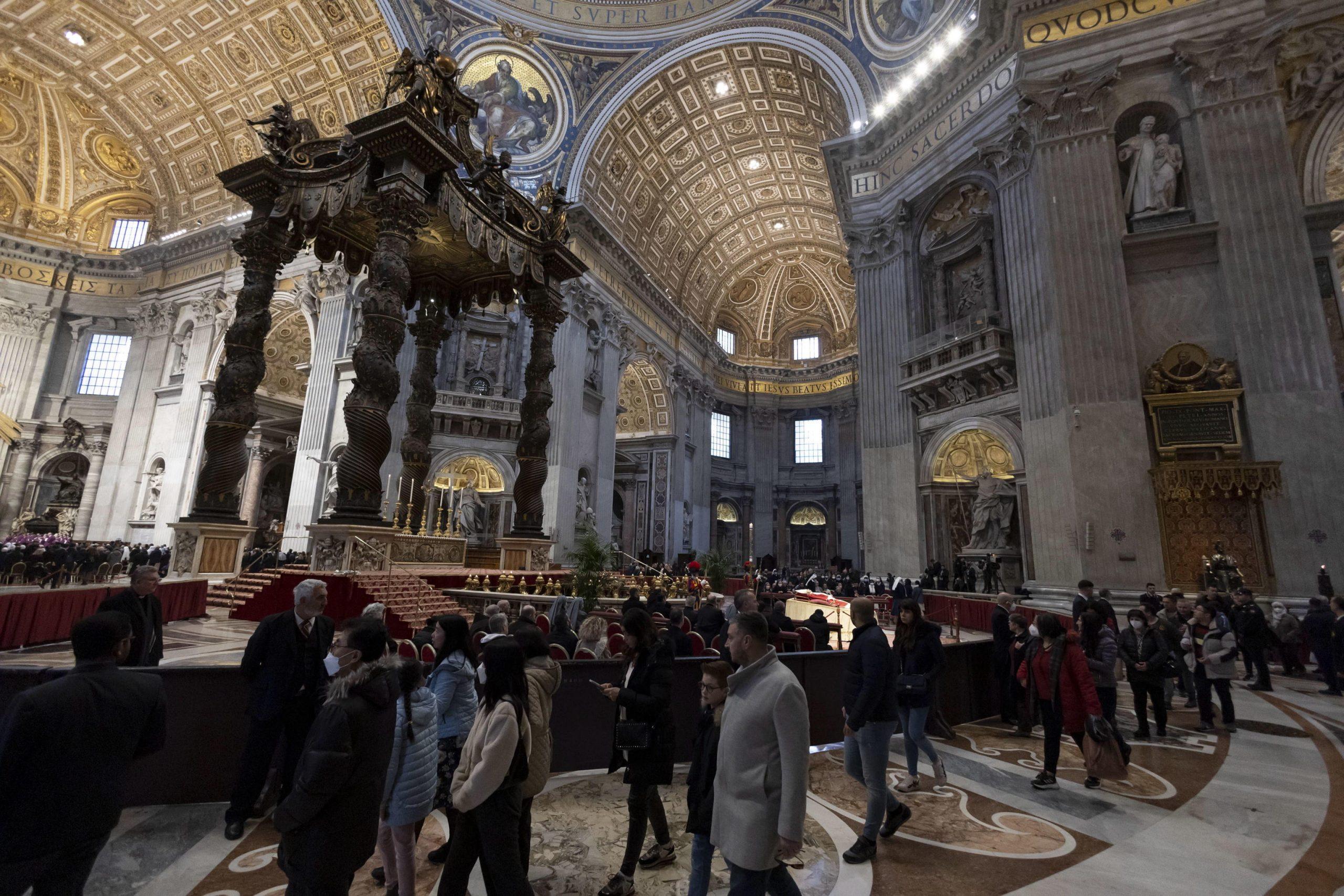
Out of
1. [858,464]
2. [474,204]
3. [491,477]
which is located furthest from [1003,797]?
[858,464]

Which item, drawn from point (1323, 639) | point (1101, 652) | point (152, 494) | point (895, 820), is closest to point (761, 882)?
point (895, 820)

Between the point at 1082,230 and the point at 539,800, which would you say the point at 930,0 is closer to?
the point at 1082,230

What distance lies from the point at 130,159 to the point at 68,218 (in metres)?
3.43

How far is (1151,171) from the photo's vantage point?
12.0 meters

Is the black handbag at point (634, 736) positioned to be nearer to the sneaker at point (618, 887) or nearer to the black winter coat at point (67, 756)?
the sneaker at point (618, 887)

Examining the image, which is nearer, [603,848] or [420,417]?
[603,848]

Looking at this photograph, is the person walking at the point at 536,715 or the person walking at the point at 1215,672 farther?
the person walking at the point at 1215,672

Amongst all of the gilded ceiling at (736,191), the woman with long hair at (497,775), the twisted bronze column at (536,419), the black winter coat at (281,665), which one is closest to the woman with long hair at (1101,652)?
the woman with long hair at (497,775)

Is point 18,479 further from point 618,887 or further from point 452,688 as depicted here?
point 618,887

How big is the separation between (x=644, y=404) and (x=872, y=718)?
2572cm

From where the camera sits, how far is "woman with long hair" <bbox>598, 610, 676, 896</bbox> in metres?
2.79

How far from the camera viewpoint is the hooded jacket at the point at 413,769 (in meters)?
2.42

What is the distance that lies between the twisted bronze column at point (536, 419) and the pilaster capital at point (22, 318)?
920 inches

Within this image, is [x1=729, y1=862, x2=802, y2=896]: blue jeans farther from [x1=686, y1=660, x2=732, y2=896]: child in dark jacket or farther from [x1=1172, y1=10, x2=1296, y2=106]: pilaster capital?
[x1=1172, y1=10, x2=1296, y2=106]: pilaster capital
